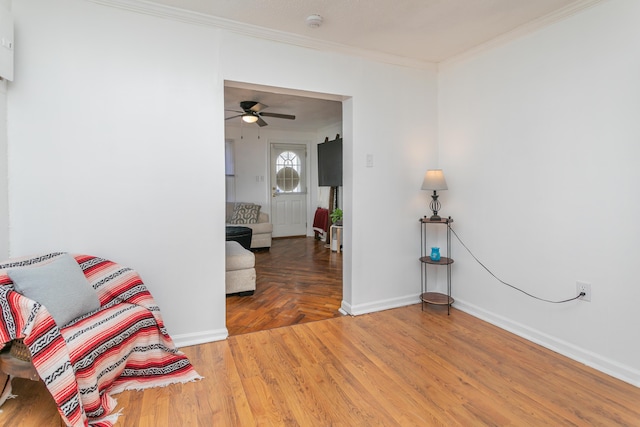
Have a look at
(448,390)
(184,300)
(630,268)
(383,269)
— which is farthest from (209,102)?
(630,268)

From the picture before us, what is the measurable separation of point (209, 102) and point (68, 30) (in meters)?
0.92

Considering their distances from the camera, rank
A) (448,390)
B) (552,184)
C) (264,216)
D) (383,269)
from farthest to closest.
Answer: (264,216), (383,269), (552,184), (448,390)

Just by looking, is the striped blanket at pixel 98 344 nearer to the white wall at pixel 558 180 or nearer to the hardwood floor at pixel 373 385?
the hardwood floor at pixel 373 385

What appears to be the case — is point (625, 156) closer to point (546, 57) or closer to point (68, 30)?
point (546, 57)

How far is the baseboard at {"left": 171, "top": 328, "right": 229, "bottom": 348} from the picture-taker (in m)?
2.55

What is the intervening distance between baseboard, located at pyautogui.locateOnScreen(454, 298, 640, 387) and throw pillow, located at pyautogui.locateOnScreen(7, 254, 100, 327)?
2946 millimetres

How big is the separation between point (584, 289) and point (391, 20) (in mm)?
2320

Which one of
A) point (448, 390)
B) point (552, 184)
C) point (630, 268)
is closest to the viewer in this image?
point (448, 390)

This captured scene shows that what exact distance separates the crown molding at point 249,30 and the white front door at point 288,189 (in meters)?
4.46

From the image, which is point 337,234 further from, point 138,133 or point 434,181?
point 138,133

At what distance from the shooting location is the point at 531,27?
2.58 metres

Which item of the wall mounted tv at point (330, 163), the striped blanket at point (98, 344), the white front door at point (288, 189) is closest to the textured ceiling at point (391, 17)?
the striped blanket at point (98, 344)

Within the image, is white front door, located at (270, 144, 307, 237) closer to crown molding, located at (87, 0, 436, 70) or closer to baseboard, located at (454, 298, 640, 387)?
crown molding, located at (87, 0, 436, 70)

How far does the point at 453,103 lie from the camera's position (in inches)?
132
